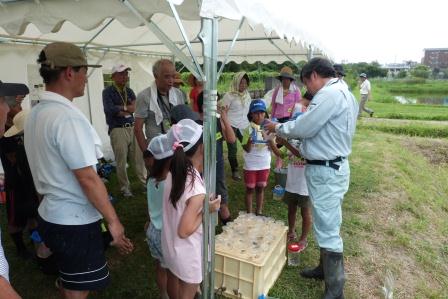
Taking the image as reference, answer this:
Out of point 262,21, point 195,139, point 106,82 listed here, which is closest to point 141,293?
point 195,139

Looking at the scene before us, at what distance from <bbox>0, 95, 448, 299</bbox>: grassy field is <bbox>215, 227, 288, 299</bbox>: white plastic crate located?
0.33 meters

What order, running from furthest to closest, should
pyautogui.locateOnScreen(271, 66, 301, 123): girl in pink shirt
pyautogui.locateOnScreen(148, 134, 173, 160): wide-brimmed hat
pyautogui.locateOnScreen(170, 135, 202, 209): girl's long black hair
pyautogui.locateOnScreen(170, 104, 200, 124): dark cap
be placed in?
1. pyautogui.locateOnScreen(271, 66, 301, 123): girl in pink shirt
2. pyautogui.locateOnScreen(170, 104, 200, 124): dark cap
3. pyautogui.locateOnScreen(148, 134, 173, 160): wide-brimmed hat
4. pyautogui.locateOnScreen(170, 135, 202, 209): girl's long black hair

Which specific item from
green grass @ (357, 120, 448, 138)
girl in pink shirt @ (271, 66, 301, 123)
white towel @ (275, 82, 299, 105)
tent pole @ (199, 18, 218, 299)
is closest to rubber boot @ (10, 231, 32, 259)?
tent pole @ (199, 18, 218, 299)

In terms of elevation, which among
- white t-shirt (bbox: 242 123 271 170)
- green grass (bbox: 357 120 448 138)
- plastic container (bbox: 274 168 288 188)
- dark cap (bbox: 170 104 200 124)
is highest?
dark cap (bbox: 170 104 200 124)

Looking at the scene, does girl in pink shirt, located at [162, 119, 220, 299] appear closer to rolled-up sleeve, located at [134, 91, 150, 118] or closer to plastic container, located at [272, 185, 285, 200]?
rolled-up sleeve, located at [134, 91, 150, 118]

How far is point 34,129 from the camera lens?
1647 mm

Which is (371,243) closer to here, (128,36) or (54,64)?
(54,64)

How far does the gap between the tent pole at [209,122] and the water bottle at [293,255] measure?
139 cm

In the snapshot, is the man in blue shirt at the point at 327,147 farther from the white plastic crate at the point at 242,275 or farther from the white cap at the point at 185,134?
the white cap at the point at 185,134

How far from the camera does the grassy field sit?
2934 mm

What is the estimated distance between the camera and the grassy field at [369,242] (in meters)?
2.93

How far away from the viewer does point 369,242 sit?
13.1 feet

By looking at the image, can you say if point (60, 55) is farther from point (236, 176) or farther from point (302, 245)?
point (236, 176)

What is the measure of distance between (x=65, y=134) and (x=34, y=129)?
0.73ft
